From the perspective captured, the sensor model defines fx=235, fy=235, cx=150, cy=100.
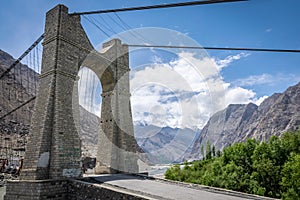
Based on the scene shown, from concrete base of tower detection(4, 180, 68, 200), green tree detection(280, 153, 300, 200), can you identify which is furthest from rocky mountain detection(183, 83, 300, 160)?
concrete base of tower detection(4, 180, 68, 200)

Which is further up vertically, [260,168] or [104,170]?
[104,170]

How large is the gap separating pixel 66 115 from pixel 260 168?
39.6 feet

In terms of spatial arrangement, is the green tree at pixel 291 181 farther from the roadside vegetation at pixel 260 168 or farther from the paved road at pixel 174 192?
A: the paved road at pixel 174 192

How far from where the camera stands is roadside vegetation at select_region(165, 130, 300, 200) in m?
13.5

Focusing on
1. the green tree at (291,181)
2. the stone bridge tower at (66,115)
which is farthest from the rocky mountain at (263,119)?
the stone bridge tower at (66,115)

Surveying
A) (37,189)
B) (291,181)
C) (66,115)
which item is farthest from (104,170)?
(291,181)

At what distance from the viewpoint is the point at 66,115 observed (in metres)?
10.2

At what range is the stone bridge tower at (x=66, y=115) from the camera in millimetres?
9125

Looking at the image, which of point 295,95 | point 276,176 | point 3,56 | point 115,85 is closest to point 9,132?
point 115,85

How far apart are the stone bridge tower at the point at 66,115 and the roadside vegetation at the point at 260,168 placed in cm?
606

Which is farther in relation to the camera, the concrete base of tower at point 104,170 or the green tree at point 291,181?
the concrete base of tower at point 104,170

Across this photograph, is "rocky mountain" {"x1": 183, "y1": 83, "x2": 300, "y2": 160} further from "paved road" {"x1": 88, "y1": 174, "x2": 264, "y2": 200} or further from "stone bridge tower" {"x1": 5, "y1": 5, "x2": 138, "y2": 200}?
"paved road" {"x1": 88, "y1": 174, "x2": 264, "y2": 200}

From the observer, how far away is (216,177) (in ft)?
50.0

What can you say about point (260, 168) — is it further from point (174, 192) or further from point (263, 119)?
point (263, 119)
